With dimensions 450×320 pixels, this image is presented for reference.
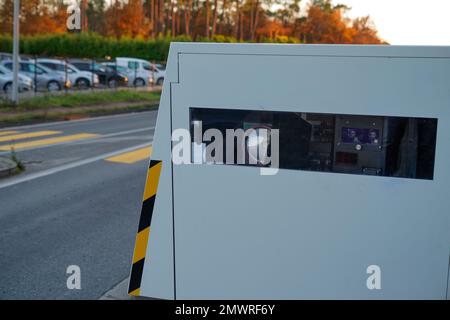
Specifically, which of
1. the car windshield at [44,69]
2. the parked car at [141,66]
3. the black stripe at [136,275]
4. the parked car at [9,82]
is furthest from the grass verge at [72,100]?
the black stripe at [136,275]

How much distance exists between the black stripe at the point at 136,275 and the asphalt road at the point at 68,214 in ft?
4.11

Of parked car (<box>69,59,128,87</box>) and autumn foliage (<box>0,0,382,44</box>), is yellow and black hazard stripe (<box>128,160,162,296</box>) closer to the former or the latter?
parked car (<box>69,59,128,87</box>)

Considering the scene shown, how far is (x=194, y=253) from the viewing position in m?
3.65

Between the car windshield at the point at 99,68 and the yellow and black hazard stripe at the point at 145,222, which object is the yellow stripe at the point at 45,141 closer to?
the yellow and black hazard stripe at the point at 145,222

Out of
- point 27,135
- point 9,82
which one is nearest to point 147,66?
point 9,82

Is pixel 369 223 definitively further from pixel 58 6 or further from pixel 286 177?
pixel 58 6

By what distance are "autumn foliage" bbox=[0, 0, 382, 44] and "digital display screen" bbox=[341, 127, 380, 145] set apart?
200 feet

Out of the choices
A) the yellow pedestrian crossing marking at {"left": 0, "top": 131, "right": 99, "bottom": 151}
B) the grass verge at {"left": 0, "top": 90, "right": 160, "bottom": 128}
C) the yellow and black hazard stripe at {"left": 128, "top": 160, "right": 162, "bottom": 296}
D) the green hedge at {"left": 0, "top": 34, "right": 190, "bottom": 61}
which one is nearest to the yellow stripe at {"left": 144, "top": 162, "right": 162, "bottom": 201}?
the yellow and black hazard stripe at {"left": 128, "top": 160, "right": 162, "bottom": 296}

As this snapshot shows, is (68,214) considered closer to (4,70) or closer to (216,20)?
(4,70)

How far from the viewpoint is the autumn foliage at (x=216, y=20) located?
6812 cm

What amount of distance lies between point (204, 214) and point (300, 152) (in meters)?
0.69

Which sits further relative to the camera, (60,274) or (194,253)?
(60,274)
